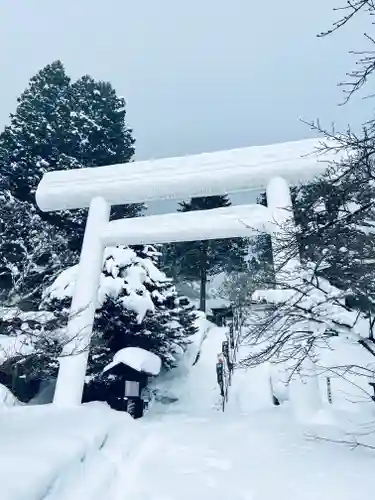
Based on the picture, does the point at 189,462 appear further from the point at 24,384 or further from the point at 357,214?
the point at 24,384

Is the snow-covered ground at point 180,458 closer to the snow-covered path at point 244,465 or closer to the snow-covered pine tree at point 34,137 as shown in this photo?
the snow-covered path at point 244,465

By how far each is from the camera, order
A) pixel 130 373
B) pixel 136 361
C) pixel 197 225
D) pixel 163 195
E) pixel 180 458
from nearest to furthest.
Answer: pixel 180 458
pixel 197 225
pixel 163 195
pixel 136 361
pixel 130 373

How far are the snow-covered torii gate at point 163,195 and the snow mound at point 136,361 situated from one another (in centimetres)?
169

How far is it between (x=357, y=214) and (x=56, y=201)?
6164mm

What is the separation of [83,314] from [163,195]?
2592 millimetres

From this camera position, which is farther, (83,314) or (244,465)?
(83,314)

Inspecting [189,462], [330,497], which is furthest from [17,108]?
[330,497]

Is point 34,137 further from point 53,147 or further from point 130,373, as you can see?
point 130,373

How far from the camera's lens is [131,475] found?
435cm

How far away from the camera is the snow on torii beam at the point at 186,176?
23.1 ft

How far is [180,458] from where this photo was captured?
4992 mm

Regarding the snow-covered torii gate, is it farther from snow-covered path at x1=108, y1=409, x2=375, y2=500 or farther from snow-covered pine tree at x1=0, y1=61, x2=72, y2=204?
snow-covered pine tree at x1=0, y1=61, x2=72, y2=204

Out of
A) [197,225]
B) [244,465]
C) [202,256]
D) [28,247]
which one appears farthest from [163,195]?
[202,256]

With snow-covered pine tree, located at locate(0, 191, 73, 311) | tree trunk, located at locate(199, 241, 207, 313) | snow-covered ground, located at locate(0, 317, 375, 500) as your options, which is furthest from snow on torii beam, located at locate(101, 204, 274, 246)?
tree trunk, located at locate(199, 241, 207, 313)
